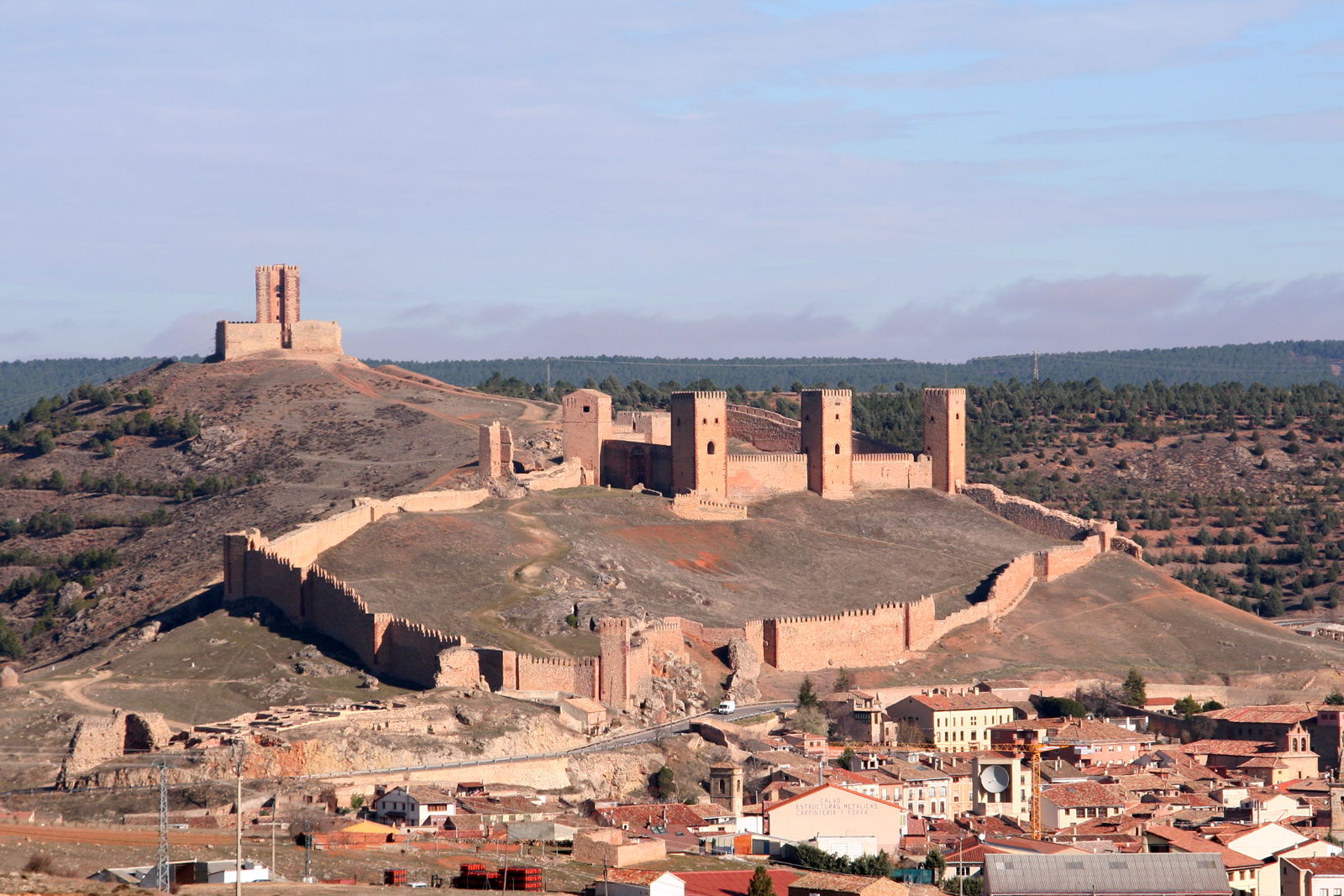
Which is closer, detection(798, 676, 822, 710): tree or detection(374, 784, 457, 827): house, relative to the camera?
detection(374, 784, 457, 827): house

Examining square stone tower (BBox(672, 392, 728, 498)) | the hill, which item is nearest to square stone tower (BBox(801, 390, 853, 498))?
square stone tower (BBox(672, 392, 728, 498))

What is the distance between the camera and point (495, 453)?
8581 cm

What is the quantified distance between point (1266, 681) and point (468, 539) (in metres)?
26.1

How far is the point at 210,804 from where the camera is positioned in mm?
54375

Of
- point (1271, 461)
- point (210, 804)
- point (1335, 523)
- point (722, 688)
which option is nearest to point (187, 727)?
point (210, 804)

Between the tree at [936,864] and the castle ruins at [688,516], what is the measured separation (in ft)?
47.6

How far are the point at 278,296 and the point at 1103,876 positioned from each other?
228 feet

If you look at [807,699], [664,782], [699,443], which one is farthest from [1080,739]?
[699,443]

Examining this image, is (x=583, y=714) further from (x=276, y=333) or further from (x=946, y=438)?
(x=276, y=333)

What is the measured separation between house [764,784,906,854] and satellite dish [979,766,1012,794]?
25.8 ft

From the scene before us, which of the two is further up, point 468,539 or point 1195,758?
point 468,539

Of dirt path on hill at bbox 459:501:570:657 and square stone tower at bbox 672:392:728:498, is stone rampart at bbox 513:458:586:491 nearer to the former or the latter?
dirt path on hill at bbox 459:501:570:657

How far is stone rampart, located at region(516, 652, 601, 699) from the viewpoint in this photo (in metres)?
66.1

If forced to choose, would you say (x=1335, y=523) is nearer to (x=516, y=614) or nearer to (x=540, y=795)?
(x=516, y=614)
